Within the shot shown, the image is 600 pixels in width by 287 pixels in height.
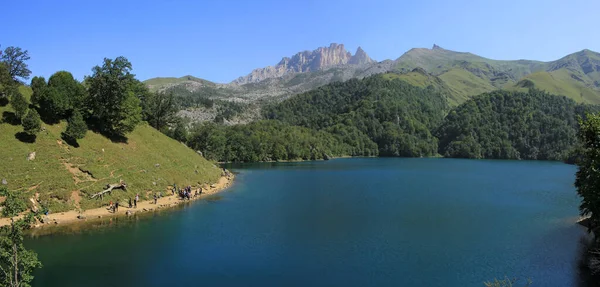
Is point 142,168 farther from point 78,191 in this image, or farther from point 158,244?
point 158,244

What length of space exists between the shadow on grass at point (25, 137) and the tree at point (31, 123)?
439mm

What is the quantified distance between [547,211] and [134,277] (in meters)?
61.0

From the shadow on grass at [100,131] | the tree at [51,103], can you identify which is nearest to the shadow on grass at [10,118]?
the tree at [51,103]

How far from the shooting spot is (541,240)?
42844 mm

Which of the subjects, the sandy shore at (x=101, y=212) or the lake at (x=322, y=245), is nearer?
the lake at (x=322, y=245)

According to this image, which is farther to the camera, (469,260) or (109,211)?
(109,211)

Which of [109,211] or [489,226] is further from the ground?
[109,211]

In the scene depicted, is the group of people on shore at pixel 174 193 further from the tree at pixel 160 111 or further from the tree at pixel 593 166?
the tree at pixel 593 166

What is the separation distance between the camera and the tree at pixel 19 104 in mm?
51594

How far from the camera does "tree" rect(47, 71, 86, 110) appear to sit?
191ft

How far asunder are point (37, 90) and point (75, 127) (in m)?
7.74

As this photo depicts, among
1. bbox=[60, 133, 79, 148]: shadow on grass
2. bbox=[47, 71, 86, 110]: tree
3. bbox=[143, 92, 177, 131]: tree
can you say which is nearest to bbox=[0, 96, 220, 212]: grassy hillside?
bbox=[60, 133, 79, 148]: shadow on grass

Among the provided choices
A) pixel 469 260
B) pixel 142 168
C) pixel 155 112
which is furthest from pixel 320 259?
pixel 155 112

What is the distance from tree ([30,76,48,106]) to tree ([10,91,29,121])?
3.23 metres
